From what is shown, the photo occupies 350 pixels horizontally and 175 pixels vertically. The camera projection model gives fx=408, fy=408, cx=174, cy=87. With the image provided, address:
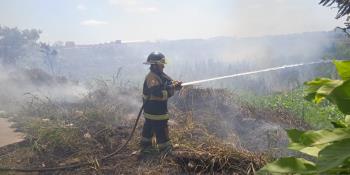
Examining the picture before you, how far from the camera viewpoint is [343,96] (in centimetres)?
106

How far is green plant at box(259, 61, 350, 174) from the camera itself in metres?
0.99

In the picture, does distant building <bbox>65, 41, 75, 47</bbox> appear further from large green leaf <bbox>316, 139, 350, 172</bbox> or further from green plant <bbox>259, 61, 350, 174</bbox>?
large green leaf <bbox>316, 139, 350, 172</bbox>

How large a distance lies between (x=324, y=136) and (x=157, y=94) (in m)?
4.76

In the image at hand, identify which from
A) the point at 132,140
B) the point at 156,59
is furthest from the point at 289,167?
the point at 132,140

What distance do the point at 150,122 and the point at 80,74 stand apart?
23.0m

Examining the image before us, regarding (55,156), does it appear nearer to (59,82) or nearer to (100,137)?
(100,137)

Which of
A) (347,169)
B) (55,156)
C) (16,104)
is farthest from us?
(16,104)

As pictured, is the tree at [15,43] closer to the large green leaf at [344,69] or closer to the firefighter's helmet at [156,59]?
the firefighter's helmet at [156,59]

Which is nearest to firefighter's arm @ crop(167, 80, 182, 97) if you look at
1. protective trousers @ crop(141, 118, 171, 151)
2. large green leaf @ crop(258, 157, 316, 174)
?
protective trousers @ crop(141, 118, 171, 151)

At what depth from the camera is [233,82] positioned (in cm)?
Result: 1772

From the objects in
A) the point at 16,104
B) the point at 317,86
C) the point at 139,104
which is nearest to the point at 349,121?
the point at 317,86

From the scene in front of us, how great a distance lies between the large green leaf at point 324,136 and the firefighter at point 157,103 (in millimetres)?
4714

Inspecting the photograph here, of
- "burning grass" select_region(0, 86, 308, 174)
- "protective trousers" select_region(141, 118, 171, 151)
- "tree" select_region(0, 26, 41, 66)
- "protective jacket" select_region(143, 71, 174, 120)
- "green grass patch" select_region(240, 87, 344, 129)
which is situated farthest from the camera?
"tree" select_region(0, 26, 41, 66)

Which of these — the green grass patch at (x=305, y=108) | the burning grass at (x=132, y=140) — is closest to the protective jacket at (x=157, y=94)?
the burning grass at (x=132, y=140)
